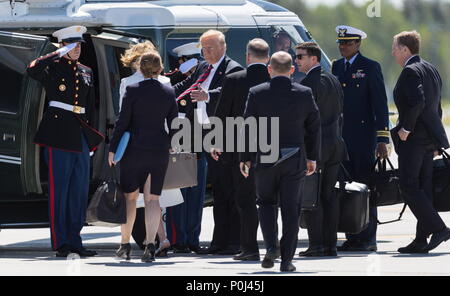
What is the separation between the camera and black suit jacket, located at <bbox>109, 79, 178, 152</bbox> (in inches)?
416

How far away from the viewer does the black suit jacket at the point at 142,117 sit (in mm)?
10578

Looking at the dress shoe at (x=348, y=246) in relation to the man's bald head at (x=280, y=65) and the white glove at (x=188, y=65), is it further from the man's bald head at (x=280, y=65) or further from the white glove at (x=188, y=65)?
the man's bald head at (x=280, y=65)

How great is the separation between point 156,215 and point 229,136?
33.4 inches

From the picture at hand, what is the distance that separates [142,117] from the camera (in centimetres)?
1059

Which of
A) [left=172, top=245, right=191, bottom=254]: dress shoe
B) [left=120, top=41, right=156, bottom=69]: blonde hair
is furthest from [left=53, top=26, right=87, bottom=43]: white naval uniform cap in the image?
[left=172, top=245, right=191, bottom=254]: dress shoe

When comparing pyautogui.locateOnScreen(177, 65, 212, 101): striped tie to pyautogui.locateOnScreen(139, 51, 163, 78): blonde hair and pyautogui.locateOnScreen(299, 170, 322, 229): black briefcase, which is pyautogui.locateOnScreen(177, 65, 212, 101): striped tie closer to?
pyautogui.locateOnScreen(139, 51, 163, 78): blonde hair

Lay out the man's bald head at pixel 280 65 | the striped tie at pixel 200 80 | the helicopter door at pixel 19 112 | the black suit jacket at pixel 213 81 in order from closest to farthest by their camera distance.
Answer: the man's bald head at pixel 280 65, the black suit jacket at pixel 213 81, the striped tie at pixel 200 80, the helicopter door at pixel 19 112

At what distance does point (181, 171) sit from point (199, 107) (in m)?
0.61

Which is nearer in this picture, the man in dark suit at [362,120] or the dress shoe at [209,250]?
the dress shoe at [209,250]

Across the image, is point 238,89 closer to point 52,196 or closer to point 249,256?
point 249,256

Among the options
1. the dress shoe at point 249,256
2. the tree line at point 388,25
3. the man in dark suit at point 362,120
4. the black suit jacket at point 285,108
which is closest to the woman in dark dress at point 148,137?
the dress shoe at point 249,256

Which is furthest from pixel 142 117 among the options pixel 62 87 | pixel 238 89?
pixel 62 87

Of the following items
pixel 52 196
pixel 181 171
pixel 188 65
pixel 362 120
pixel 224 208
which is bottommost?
pixel 224 208
